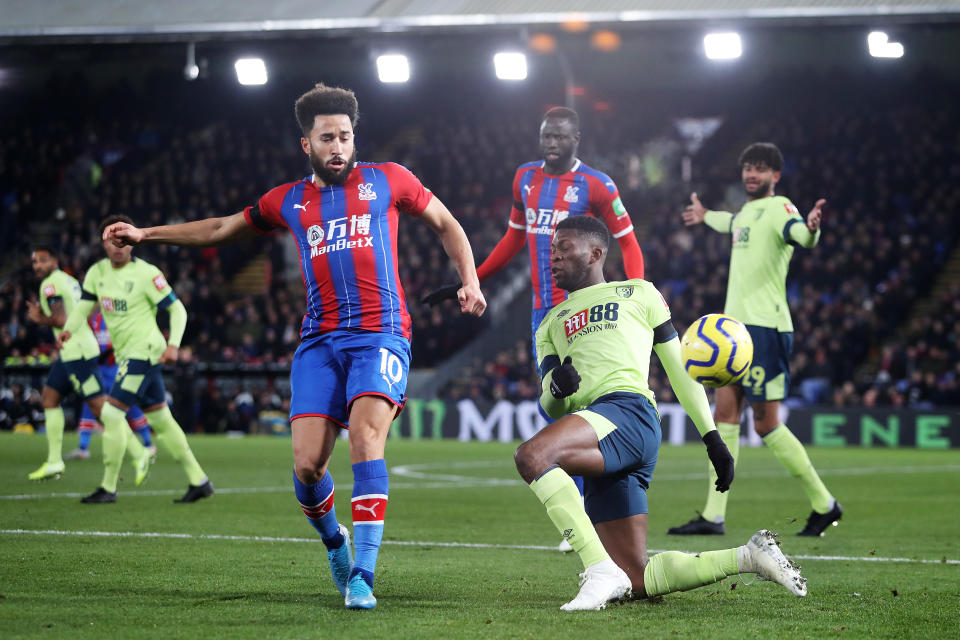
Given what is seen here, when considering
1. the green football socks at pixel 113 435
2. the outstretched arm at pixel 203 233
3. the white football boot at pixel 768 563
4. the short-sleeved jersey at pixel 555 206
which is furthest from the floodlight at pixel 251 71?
the white football boot at pixel 768 563

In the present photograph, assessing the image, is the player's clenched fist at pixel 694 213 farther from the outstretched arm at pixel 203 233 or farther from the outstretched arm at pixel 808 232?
the outstretched arm at pixel 203 233

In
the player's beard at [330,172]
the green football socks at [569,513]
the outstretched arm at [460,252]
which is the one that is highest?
the player's beard at [330,172]

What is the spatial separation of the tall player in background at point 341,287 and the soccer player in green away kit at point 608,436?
463 millimetres

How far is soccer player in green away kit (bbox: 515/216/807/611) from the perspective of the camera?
4.85 meters

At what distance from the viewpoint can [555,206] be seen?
7.90 m

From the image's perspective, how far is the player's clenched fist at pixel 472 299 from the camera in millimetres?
5246

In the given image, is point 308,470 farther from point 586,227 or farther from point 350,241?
point 586,227

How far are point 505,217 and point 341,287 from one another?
24196 mm

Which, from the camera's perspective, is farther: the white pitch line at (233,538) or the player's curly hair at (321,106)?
the white pitch line at (233,538)

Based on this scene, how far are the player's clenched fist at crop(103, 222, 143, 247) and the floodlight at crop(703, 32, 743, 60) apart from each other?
1206 cm

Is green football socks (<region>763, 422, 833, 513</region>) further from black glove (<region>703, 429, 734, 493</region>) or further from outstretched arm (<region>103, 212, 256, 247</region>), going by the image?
outstretched arm (<region>103, 212, 256, 247</region>)

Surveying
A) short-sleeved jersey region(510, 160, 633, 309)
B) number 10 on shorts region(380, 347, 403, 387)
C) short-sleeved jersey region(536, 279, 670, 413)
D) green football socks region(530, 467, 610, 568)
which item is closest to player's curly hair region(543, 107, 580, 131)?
short-sleeved jersey region(510, 160, 633, 309)

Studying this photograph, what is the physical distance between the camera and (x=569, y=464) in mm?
4922

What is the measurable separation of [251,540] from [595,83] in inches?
1045
